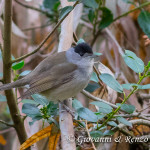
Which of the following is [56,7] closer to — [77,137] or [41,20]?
[41,20]

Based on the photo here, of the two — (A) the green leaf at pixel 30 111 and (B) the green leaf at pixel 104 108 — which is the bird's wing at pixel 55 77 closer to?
(A) the green leaf at pixel 30 111

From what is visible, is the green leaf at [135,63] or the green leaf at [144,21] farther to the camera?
the green leaf at [144,21]

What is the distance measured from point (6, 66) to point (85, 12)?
6.07 feet

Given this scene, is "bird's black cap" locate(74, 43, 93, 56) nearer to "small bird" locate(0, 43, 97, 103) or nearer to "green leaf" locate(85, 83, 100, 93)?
"small bird" locate(0, 43, 97, 103)

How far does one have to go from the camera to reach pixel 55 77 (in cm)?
237

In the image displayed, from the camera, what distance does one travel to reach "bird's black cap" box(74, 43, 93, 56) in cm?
234

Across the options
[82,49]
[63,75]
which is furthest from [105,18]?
[63,75]

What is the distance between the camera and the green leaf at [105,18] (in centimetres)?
316

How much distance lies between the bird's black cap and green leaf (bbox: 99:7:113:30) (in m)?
0.87

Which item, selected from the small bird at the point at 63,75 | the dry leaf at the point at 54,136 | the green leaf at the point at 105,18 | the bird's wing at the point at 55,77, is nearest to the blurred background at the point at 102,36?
the green leaf at the point at 105,18

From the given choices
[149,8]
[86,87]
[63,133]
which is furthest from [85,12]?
[63,133]

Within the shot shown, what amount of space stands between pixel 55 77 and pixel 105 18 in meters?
1.17

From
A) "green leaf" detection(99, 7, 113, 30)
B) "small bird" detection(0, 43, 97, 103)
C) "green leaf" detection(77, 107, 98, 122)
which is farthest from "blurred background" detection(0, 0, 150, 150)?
"green leaf" detection(77, 107, 98, 122)

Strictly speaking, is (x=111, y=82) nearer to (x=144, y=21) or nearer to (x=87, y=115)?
(x=87, y=115)
